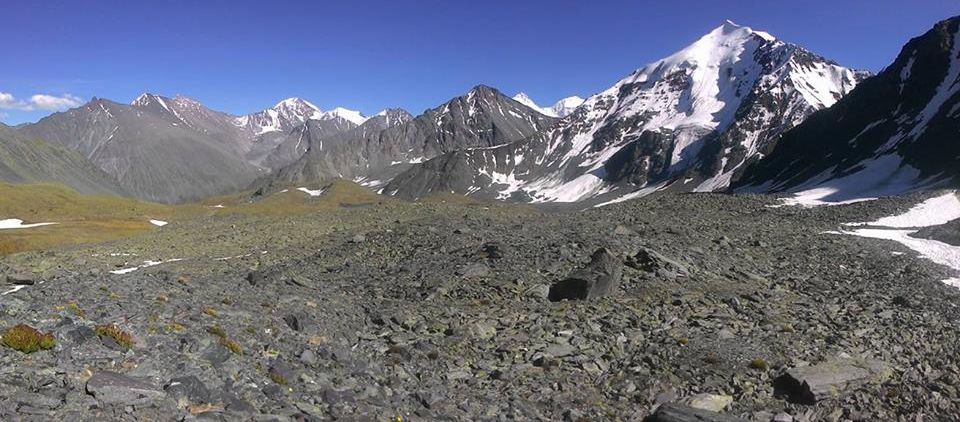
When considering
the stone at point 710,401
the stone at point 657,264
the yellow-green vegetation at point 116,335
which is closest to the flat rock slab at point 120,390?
the yellow-green vegetation at point 116,335

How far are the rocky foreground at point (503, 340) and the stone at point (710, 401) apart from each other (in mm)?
46

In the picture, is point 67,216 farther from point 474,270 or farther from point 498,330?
point 498,330

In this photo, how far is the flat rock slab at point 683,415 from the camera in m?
13.1

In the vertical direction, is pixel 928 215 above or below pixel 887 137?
below

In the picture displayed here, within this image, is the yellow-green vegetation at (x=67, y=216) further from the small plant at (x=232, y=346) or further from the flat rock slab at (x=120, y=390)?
the flat rock slab at (x=120, y=390)

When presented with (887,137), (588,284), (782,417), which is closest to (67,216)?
(588,284)

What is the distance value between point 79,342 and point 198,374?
8.36 feet

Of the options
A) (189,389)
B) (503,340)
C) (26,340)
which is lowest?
(503,340)

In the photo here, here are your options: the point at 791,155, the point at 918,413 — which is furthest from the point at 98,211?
the point at 791,155

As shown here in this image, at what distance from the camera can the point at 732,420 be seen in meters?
13.2

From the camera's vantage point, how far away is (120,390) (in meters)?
11.0

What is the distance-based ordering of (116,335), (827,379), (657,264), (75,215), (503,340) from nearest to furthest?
1. (116,335)
2. (827,379)
3. (503,340)
4. (657,264)
5. (75,215)

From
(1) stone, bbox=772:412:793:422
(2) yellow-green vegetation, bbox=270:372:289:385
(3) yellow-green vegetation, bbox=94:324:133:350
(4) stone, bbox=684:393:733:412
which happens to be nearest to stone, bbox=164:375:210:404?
(2) yellow-green vegetation, bbox=270:372:289:385

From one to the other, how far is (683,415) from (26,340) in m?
13.4
